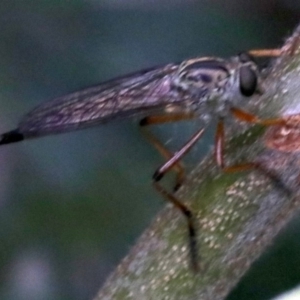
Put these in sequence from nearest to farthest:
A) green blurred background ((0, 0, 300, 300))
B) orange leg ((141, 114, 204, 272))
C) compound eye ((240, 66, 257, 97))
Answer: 1. orange leg ((141, 114, 204, 272))
2. compound eye ((240, 66, 257, 97))
3. green blurred background ((0, 0, 300, 300))

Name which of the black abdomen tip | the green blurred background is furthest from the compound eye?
the black abdomen tip

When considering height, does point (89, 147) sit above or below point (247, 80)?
below

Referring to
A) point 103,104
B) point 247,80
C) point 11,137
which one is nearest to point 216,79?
point 247,80

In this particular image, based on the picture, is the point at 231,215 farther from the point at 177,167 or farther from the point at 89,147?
the point at 89,147

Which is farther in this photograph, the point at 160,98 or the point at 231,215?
the point at 160,98

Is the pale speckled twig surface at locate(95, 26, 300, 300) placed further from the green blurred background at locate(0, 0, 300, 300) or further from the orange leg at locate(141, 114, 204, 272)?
the green blurred background at locate(0, 0, 300, 300)

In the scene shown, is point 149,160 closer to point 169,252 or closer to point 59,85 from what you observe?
point 59,85

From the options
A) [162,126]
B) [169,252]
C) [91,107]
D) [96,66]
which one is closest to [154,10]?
[96,66]
